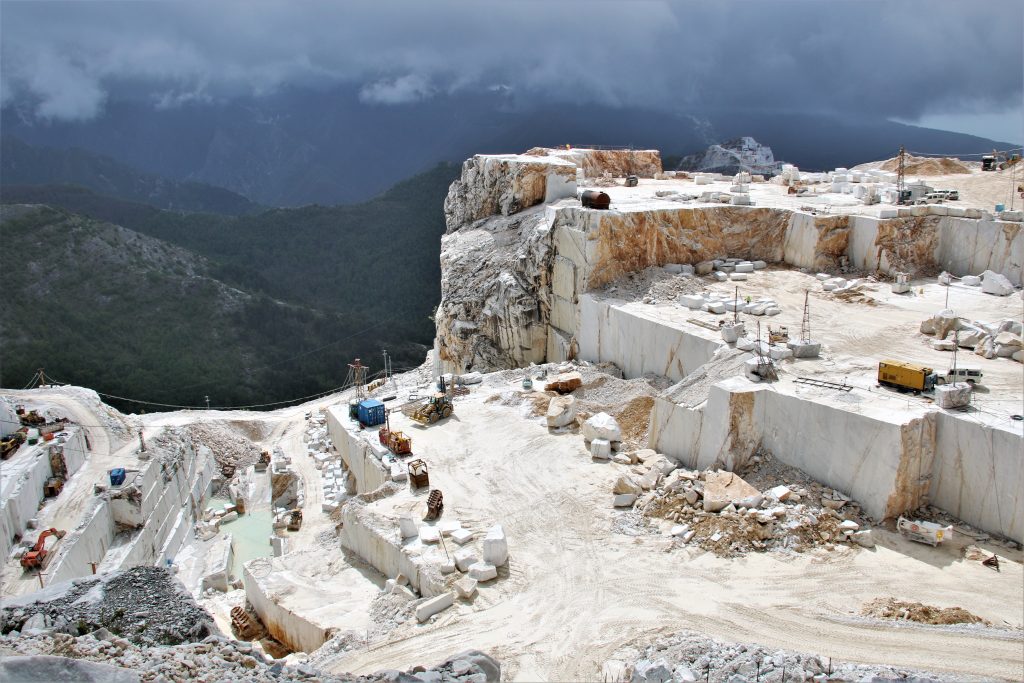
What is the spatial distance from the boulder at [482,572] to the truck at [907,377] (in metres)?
8.47

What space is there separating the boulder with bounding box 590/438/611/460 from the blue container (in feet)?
20.0

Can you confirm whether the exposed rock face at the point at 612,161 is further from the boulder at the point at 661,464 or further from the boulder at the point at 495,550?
the boulder at the point at 495,550

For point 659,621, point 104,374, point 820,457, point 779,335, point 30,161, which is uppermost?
point 30,161

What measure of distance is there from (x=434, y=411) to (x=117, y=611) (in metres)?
12.3

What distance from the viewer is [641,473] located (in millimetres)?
15969

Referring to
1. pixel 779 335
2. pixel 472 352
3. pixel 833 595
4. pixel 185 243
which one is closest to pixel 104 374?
pixel 472 352

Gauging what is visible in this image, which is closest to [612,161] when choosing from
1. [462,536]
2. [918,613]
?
[462,536]

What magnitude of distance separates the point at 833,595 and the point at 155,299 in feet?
126

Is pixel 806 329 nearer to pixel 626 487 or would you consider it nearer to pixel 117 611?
pixel 626 487

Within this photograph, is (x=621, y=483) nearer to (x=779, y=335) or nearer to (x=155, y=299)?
(x=779, y=335)

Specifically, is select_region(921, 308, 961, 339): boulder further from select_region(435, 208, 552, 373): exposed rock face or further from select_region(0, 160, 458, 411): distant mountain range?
select_region(0, 160, 458, 411): distant mountain range

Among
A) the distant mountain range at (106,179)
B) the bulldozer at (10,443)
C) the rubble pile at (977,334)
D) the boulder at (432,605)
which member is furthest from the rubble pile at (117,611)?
the distant mountain range at (106,179)

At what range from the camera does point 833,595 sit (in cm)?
1180

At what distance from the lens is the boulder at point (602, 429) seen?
1719 centimetres
